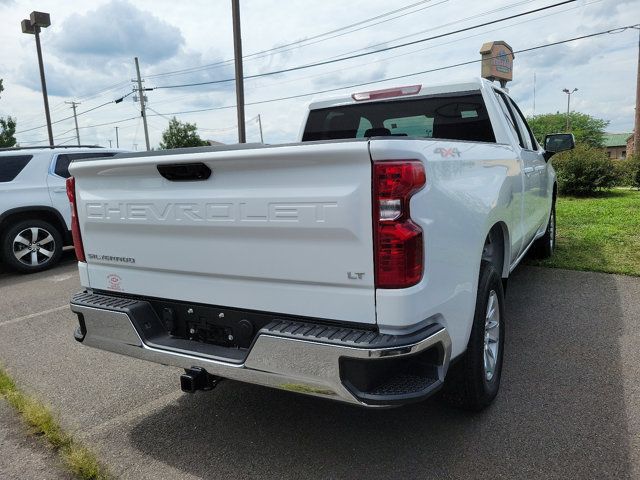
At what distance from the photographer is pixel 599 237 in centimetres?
797

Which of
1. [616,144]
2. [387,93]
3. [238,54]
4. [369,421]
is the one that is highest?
[238,54]

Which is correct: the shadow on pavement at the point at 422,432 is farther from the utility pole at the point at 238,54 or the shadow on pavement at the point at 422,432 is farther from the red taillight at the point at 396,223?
the utility pole at the point at 238,54

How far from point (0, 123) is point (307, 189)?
149ft

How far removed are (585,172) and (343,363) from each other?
45.1ft

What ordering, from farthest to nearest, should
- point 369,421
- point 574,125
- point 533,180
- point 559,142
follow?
point 574,125 < point 559,142 < point 533,180 < point 369,421

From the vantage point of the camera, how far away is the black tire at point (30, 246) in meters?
7.65

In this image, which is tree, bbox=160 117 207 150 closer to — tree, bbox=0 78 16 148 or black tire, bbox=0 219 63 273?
tree, bbox=0 78 16 148

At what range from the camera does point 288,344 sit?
7.54 ft

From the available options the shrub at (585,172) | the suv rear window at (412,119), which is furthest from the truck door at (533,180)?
the shrub at (585,172)

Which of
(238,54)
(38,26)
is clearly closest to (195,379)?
(238,54)

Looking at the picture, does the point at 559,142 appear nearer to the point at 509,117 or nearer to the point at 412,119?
the point at 509,117

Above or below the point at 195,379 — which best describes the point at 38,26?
above

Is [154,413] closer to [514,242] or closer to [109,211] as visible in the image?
[109,211]

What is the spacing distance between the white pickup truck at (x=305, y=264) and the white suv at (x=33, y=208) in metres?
5.37
